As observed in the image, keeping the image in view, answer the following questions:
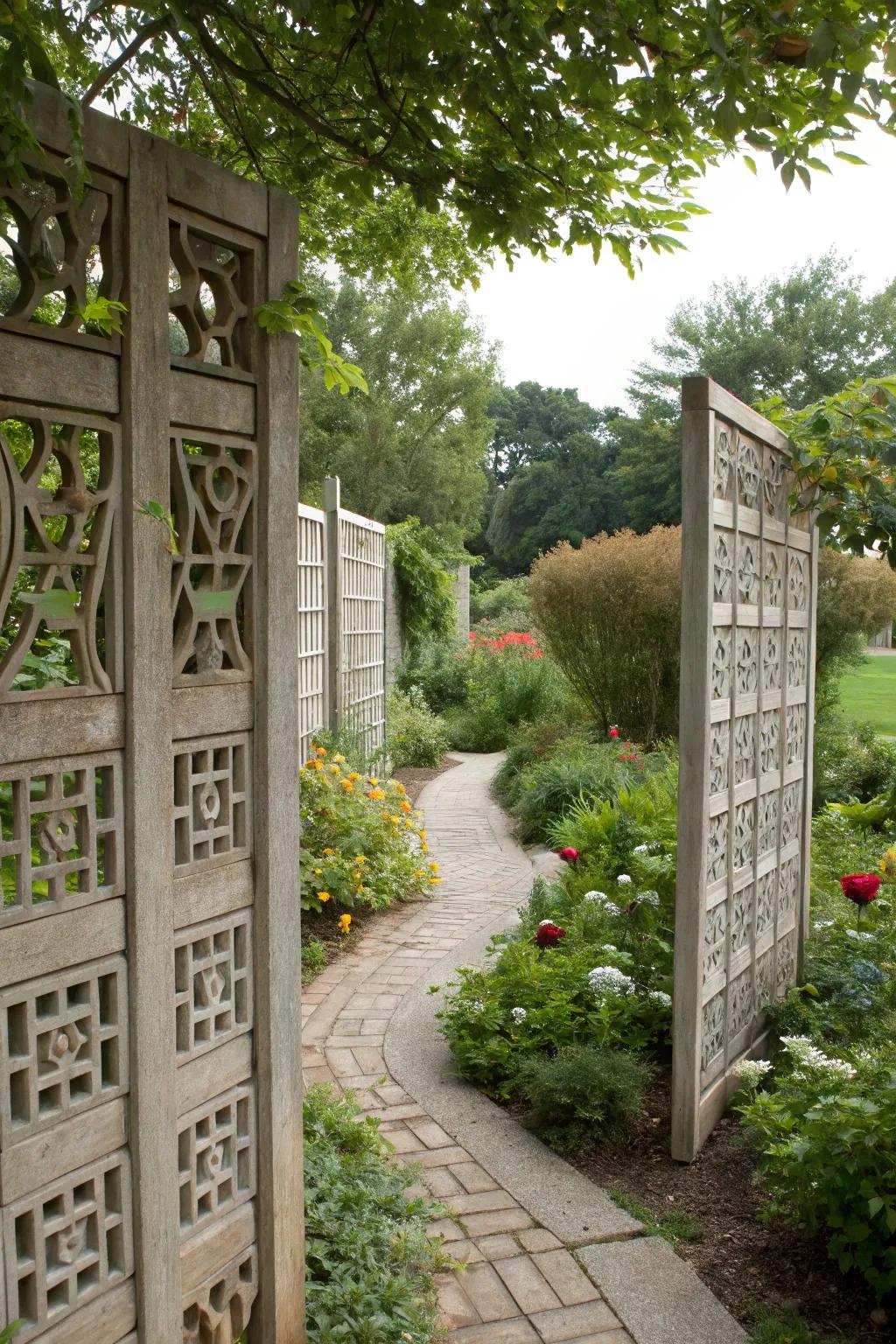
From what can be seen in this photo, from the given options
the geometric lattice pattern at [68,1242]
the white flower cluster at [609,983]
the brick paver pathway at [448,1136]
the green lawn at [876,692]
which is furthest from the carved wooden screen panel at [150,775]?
the green lawn at [876,692]

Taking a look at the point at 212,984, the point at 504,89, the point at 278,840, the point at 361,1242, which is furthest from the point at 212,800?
the point at 504,89

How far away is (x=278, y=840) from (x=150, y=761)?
1.34ft

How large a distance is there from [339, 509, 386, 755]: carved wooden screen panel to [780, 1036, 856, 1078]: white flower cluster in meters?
5.36

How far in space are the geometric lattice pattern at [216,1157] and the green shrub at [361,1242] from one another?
517 mm

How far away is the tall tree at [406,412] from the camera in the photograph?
2759 centimetres

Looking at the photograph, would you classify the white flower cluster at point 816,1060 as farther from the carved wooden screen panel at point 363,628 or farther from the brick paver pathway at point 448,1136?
the carved wooden screen panel at point 363,628

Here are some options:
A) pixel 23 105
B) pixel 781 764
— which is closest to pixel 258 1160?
pixel 23 105

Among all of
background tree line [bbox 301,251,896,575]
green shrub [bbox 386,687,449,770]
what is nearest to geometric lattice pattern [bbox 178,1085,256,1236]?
green shrub [bbox 386,687,449,770]

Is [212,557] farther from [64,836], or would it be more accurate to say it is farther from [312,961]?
[312,961]

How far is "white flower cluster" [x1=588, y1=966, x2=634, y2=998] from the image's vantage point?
161 inches

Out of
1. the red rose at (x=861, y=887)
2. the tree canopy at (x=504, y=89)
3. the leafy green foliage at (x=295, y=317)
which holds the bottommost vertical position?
the red rose at (x=861, y=887)

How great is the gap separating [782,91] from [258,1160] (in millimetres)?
2385

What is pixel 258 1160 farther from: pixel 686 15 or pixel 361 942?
pixel 361 942

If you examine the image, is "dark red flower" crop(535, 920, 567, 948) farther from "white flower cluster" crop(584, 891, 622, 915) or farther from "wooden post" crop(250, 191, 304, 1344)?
"wooden post" crop(250, 191, 304, 1344)
